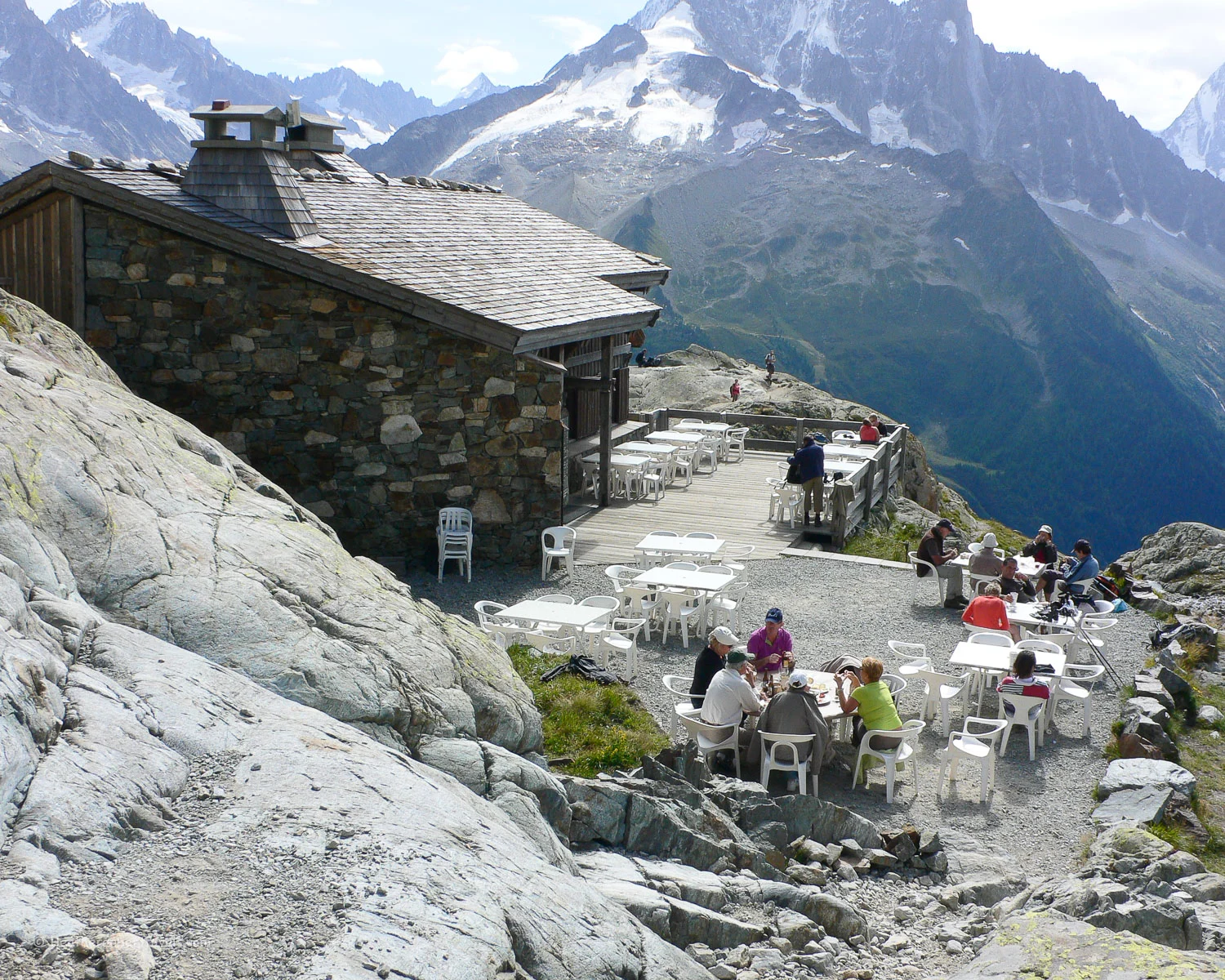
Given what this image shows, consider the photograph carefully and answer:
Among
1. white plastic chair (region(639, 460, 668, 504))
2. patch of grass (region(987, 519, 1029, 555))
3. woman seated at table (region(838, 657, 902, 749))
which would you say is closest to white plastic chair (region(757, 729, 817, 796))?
woman seated at table (region(838, 657, 902, 749))

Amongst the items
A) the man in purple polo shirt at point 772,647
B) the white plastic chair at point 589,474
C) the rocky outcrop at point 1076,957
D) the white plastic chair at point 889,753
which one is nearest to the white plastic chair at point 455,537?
the white plastic chair at point 589,474

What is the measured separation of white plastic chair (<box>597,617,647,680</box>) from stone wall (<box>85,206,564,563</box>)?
3.48 meters

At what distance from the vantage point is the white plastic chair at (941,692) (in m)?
10.6

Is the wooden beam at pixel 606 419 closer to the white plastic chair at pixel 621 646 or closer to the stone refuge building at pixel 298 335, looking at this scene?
the stone refuge building at pixel 298 335

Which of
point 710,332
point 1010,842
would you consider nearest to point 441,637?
point 1010,842

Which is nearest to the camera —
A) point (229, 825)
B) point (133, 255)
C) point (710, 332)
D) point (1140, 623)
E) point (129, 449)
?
point (229, 825)

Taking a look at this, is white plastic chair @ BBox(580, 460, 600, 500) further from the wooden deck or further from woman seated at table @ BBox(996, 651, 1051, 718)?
woman seated at table @ BBox(996, 651, 1051, 718)

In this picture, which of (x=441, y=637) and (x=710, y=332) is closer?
(x=441, y=637)

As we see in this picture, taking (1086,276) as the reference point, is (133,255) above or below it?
below

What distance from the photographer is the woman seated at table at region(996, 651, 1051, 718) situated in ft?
33.7

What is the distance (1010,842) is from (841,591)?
6.45 metres

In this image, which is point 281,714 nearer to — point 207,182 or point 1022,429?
point 207,182

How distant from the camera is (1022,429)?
16000 centimetres

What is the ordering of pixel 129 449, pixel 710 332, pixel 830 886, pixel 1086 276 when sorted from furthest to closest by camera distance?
pixel 1086 276, pixel 710 332, pixel 830 886, pixel 129 449
